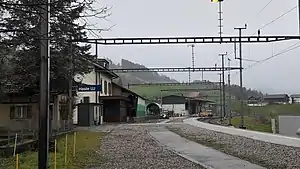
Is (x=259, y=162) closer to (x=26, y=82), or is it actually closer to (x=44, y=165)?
(x=44, y=165)

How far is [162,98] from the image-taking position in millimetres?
124062

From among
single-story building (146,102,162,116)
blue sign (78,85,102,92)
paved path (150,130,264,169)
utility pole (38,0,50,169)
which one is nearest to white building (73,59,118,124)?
blue sign (78,85,102,92)

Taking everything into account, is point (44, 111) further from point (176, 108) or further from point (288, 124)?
point (176, 108)

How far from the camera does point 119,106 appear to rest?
7019cm

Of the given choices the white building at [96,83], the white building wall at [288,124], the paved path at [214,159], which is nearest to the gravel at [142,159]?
the paved path at [214,159]

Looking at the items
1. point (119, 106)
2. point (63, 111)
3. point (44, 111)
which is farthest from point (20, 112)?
point (119, 106)

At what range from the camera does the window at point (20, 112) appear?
39125 mm

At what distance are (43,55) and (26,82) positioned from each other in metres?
22.5

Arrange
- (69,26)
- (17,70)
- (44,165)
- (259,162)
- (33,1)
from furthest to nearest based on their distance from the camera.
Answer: (17,70), (259,162), (44,165), (69,26), (33,1)

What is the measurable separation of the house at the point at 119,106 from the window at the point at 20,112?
27396 mm

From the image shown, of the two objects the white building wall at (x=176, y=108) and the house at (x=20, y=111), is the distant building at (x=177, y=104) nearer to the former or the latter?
the white building wall at (x=176, y=108)

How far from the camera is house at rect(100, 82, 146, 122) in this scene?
6921 cm

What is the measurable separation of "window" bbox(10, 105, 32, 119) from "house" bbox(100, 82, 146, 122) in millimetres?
27396

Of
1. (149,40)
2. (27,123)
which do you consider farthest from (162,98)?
(149,40)
